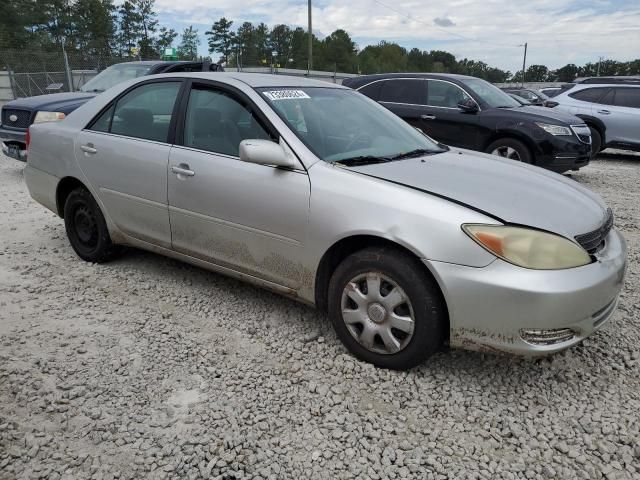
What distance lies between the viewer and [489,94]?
27.6ft

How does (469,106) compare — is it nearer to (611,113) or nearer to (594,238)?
(611,113)

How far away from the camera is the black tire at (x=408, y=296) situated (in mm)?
2539

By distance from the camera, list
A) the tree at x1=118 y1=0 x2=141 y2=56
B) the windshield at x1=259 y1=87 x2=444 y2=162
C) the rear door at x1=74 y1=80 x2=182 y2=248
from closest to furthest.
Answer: the windshield at x1=259 y1=87 x2=444 y2=162 < the rear door at x1=74 y1=80 x2=182 y2=248 < the tree at x1=118 y1=0 x2=141 y2=56

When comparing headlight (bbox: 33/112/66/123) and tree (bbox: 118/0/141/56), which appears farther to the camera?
tree (bbox: 118/0/141/56)

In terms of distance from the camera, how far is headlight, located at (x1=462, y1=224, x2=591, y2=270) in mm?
2391

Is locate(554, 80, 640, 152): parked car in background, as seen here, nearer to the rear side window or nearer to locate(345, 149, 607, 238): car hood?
locate(345, 149, 607, 238): car hood

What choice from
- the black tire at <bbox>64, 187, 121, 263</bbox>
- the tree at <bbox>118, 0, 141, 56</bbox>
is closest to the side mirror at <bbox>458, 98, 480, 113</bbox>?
the black tire at <bbox>64, 187, 121, 263</bbox>

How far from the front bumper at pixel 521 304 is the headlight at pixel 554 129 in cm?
567

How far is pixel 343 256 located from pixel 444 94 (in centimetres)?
616

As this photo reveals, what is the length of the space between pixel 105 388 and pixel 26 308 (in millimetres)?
1290

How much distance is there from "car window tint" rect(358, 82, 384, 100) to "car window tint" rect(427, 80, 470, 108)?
2.89 feet

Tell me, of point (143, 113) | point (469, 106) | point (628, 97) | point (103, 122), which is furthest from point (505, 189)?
point (628, 97)

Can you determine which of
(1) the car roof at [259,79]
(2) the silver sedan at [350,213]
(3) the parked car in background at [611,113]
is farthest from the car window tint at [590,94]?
(1) the car roof at [259,79]

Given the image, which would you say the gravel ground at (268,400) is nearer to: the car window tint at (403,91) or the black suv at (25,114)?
the black suv at (25,114)
